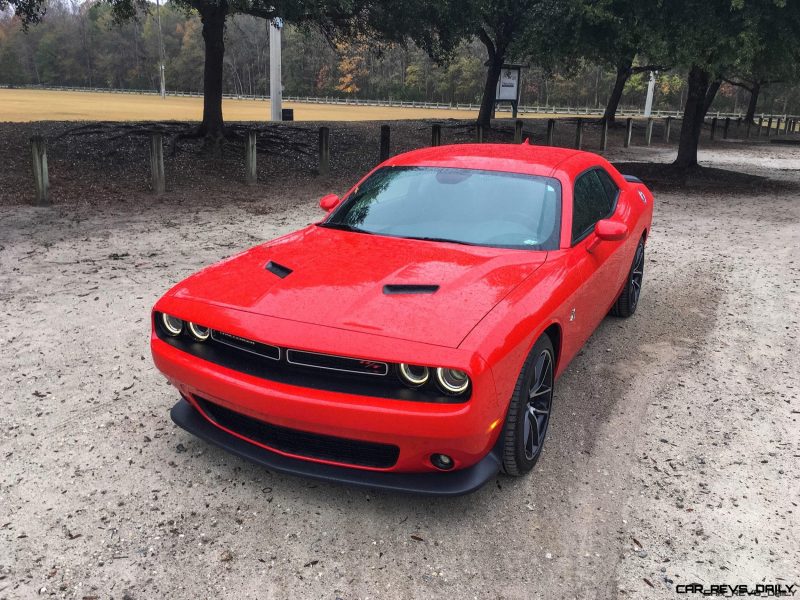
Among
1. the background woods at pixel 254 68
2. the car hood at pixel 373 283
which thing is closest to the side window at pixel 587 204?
the car hood at pixel 373 283

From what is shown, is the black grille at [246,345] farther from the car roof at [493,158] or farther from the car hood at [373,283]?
the car roof at [493,158]

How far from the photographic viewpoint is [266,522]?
3025 mm

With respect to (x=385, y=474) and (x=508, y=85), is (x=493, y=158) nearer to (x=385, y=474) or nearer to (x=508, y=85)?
(x=385, y=474)

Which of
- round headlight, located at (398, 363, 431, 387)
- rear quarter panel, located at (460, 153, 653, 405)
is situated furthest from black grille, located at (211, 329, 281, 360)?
rear quarter panel, located at (460, 153, 653, 405)

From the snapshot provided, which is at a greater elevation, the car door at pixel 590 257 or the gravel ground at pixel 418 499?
the car door at pixel 590 257

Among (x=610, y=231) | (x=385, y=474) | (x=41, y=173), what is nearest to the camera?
(x=385, y=474)

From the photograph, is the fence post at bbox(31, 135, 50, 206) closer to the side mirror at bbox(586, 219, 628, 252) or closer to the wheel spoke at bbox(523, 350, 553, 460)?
the side mirror at bbox(586, 219, 628, 252)

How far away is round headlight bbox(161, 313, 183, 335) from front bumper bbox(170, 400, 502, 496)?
600mm

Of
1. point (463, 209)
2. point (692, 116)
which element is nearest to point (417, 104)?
point (692, 116)

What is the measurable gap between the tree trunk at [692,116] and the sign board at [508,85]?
1252 cm

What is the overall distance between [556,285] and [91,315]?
3996 mm

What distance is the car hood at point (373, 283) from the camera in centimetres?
290

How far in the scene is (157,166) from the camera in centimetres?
1109

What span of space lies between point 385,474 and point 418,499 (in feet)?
1.39
